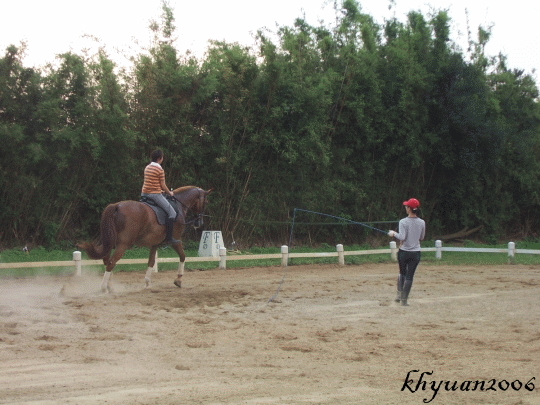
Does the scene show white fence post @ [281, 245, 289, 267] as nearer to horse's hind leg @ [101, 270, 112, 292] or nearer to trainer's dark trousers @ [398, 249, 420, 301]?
trainer's dark trousers @ [398, 249, 420, 301]

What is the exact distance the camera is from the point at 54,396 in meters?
4.34

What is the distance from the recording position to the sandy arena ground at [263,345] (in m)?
→ 4.53

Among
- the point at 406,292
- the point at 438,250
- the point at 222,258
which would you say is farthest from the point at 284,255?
the point at 406,292

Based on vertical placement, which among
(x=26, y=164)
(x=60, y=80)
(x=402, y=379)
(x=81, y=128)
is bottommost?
(x=402, y=379)

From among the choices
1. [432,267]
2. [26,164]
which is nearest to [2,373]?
[26,164]

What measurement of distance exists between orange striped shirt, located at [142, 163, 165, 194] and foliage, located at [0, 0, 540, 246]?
15.3ft

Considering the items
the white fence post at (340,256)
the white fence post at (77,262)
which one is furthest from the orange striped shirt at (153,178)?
the white fence post at (340,256)

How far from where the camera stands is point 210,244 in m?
15.3

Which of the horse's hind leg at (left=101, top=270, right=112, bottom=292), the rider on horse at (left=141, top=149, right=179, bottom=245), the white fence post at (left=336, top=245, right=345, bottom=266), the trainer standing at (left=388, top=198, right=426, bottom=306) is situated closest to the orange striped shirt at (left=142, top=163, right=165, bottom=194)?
the rider on horse at (left=141, top=149, right=179, bottom=245)

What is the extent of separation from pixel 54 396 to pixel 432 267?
13.2 meters

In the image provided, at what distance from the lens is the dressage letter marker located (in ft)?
50.0

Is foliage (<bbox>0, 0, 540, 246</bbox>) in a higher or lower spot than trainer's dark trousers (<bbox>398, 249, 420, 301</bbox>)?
higher

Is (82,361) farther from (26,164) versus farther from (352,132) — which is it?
(352,132)

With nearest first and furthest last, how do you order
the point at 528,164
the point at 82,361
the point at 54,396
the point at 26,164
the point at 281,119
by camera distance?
the point at 54,396, the point at 82,361, the point at 26,164, the point at 281,119, the point at 528,164
